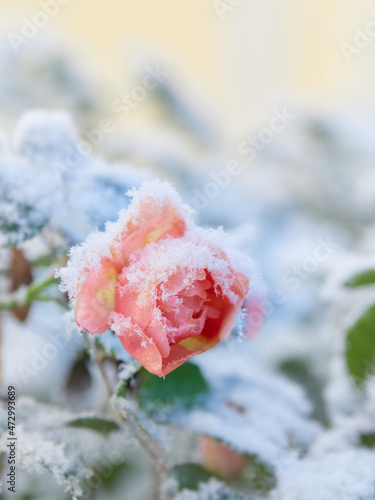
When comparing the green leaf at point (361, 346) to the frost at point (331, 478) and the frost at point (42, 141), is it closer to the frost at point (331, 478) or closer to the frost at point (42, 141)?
the frost at point (331, 478)

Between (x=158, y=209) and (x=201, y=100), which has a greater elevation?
(x=201, y=100)

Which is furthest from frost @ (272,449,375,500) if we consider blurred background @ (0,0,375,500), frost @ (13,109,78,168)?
frost @ (13,109,78,168)

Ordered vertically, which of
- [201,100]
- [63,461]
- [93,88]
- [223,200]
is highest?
[201,100]

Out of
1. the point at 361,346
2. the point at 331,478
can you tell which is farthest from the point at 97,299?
the point at 361,346

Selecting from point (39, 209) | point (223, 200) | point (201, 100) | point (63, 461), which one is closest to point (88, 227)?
point (39, 209)

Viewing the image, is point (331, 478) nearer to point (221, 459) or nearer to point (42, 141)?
point (221, 459)

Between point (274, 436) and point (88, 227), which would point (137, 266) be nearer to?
point (88, 227)

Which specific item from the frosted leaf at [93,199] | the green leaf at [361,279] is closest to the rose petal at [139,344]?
the frosted leaf at [93,199]
